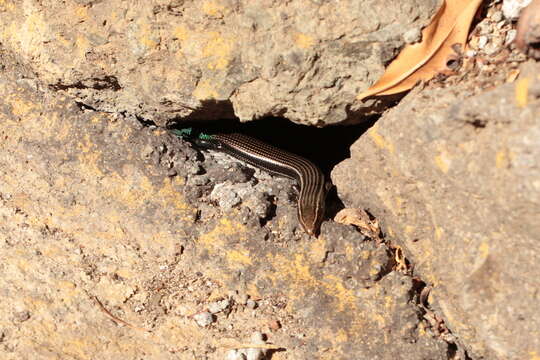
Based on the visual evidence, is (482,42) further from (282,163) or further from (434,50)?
(282,163)

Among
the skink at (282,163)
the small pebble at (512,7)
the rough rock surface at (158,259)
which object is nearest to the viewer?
the small pebble at (512,7)

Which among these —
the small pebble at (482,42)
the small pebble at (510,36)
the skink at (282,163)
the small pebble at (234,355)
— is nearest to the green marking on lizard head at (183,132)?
the skink at (282,163)

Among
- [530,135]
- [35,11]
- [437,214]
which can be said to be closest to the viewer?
[530,135]

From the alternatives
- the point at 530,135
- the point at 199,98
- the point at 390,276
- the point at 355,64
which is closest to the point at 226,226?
the point at 199,98

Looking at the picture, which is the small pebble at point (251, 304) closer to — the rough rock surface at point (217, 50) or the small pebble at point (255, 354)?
the small pebble at point (255, 354)

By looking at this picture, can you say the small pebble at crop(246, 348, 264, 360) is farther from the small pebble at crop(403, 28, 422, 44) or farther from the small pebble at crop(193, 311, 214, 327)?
the small pebble at crop(403, 28, 422, 44)

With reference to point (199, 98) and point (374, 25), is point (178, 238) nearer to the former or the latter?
point (199, 98)
